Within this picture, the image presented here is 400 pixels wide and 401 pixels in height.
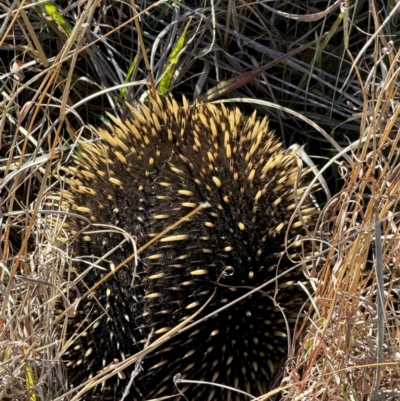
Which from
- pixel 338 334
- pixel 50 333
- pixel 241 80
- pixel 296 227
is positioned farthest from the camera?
pixel 241 80

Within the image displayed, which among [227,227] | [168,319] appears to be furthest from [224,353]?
[227,227]

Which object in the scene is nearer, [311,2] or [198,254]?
[198,254]

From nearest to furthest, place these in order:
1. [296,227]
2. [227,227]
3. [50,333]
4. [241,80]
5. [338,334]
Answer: [338,334] → [50,333] → [227,227] → [296,227] → [241,80]

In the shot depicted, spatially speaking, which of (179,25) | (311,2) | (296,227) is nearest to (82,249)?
(296,227)

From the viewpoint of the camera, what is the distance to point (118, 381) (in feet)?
6.73

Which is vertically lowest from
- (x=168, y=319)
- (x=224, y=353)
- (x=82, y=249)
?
(x=224, y=353)

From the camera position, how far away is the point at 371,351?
74.7 inches

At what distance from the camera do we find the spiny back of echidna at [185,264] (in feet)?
6.86

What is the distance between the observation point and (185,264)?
2.11 m

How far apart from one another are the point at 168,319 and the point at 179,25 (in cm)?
124

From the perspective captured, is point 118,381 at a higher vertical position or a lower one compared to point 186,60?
lower

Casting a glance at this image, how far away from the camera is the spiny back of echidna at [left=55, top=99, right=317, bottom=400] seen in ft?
6.86

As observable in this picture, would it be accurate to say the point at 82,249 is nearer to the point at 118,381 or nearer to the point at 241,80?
the point at 118,381

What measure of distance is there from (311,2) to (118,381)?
5.22 ft
